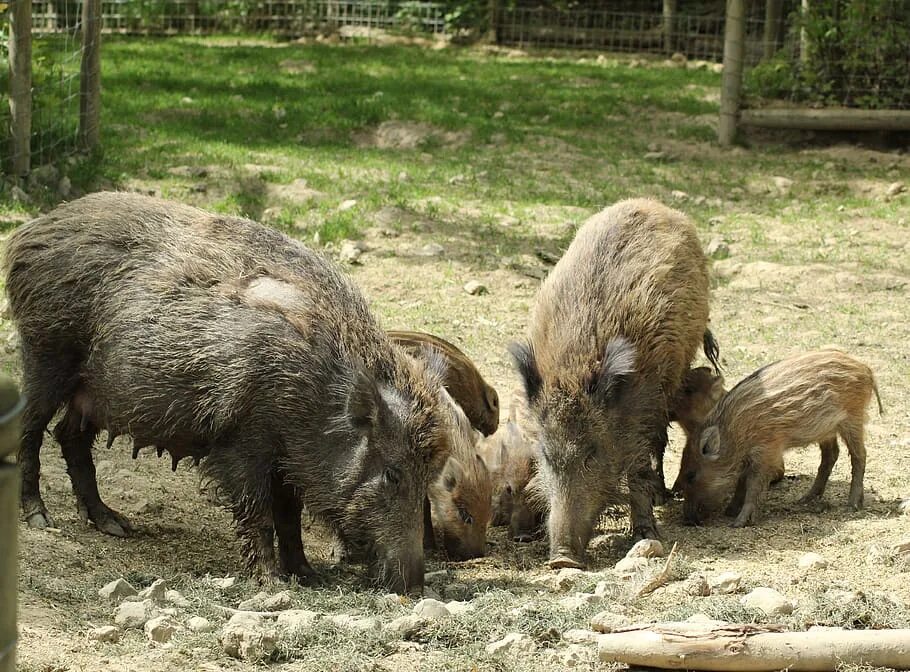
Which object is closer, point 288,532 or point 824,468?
point 288,532

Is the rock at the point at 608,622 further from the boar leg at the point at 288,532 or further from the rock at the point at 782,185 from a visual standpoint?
the rock at the point at 782,185

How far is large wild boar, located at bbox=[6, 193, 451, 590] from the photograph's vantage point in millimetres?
5117

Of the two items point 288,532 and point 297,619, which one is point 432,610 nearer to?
point 297,619

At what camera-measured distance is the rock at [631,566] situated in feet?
17.0

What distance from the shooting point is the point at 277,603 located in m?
4.65

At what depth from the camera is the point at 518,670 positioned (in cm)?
406

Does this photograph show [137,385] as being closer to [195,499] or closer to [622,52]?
[195,499]

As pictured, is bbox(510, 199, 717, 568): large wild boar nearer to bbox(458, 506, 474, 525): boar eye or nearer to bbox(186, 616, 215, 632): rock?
bbox(458, 506, 474, 525): boar eye

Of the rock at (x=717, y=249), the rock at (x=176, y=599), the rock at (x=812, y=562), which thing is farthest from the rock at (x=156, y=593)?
the rock at (x=717, y=249)

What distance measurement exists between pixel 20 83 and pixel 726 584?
7.08 m

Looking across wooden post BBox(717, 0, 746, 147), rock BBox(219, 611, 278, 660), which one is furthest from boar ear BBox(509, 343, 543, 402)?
wooden post BBox(717, 0, 746, 147)

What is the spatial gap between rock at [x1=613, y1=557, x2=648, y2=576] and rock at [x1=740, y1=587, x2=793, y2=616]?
2.26 feet

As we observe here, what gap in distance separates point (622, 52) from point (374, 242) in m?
10.6

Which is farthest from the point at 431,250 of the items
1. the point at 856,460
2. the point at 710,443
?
the point at 856,460
